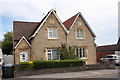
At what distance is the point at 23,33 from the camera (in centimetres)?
2355

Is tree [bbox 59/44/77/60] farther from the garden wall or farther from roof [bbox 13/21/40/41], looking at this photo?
roof [bbox 13/21/40/41]

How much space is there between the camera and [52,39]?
21.7 meters

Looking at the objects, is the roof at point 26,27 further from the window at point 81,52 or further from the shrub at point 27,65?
the shrub at point 27,65

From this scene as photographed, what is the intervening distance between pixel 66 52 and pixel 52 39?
9.57 ft

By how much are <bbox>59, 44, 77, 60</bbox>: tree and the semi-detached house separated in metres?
0.93

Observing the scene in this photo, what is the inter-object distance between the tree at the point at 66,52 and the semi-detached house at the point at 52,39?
93 centimetres

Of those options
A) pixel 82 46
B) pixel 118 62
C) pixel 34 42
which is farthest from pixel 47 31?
pixel 118 62

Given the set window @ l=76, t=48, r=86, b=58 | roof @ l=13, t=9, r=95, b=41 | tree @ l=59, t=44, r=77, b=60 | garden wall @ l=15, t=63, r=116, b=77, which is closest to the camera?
garden wall @ l=15, t=63, r=116, b=77

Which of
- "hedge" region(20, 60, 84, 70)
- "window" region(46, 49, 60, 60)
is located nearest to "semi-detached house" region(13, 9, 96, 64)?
"window" region(46, 49, 60, 60)

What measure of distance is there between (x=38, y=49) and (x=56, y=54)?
280cm

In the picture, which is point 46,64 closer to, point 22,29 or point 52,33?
point 52,33

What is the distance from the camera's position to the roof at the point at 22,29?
23016 mm

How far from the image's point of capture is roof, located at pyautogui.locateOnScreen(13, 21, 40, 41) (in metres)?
23.0

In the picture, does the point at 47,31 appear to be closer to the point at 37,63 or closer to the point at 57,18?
the point at 57,18
